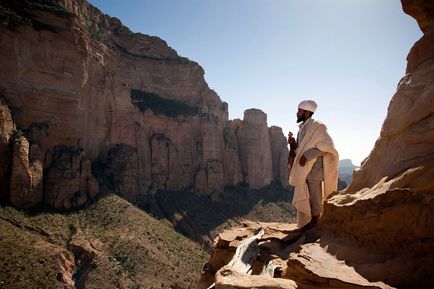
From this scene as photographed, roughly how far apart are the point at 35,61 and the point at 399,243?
35060mm

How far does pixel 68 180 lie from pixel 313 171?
3121 cm

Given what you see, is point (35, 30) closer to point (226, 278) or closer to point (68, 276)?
point (68, 276)

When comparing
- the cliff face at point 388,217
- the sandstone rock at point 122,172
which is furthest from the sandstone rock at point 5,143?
the cliff face at point 388,217

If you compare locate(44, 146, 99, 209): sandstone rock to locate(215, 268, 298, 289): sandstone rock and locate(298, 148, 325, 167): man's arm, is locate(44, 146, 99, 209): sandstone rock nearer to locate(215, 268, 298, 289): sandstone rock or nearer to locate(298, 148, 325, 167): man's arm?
locate(298, 148, 325, 167): man's arm

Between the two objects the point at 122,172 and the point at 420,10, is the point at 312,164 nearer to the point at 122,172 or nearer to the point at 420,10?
the point at 420,10

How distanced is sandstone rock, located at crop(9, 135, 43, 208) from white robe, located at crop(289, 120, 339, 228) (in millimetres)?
28120

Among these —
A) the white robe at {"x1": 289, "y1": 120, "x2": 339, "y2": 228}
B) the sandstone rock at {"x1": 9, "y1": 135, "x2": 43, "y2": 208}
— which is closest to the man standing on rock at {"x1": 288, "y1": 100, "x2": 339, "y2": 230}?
the white robe at {"x1": 289, "y1": 120, "x2": 339, "y2": 228}

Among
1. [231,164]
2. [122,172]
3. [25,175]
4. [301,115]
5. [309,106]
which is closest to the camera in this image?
[309,106]

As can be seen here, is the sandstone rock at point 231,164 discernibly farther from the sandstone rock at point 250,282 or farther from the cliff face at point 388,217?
the sandstone rock at point 250,282

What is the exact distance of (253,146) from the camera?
58.2 m

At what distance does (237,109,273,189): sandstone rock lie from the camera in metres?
58.2

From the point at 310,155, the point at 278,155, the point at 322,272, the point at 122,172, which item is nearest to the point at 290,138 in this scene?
the point at 310,155

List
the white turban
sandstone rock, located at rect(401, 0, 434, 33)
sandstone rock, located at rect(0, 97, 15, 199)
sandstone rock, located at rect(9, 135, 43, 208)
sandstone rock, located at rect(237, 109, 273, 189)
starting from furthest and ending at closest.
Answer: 1. sandstone rock, located at rect(237, 109, 273, 189)
2. sandstone rock, located at rect(9, 135, 43, 208)
3. sandstone rock, located at rect(0, 97, 15, 199)
4. the white turban
5. sandstone rock, located at rect(401, 0, 434, 33)

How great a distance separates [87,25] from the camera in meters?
42.8
